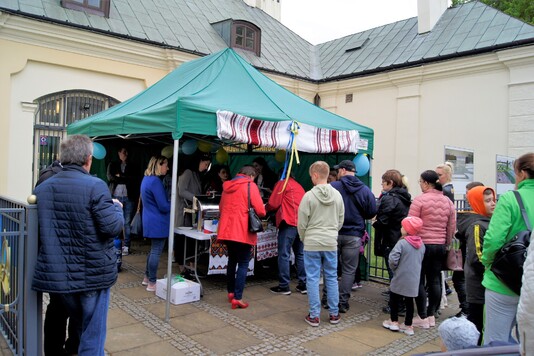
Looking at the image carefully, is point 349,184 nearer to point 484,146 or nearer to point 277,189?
point 277,189

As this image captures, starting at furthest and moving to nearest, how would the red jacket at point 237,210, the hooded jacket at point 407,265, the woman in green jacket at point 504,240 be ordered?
the red jacket at point 237,210 < the hooded jacket at point 407,265 < the woman in green jacket at point 504,240

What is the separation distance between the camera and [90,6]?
1116 centimetres

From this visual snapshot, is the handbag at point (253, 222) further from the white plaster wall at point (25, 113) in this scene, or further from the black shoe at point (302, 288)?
the white plaster wall at point (25, 113)

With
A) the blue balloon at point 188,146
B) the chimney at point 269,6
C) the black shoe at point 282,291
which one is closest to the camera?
the black shoe at point 282,291

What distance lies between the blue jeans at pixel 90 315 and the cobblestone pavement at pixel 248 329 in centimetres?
83

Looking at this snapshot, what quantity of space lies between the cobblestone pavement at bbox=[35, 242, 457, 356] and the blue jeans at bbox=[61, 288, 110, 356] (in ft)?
2.71

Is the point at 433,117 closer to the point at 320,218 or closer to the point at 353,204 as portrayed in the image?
the point at 353,204

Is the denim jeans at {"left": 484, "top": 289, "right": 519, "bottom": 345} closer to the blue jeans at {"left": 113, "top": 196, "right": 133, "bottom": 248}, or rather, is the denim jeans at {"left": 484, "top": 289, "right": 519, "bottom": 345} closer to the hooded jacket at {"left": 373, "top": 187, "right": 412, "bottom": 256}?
the hooded jacket at {"left": 373, "top": 187, "right": 412, "bottom": 256}

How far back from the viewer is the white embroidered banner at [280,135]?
489 centimetres

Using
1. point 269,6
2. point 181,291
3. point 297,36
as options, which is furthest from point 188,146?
point 269,6

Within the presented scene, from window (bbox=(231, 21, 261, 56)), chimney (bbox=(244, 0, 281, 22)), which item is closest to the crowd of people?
window (bbox=(231, 21, 261, 56))

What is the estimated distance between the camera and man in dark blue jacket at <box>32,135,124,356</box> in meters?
2.79

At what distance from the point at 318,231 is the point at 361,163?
2.30 meters

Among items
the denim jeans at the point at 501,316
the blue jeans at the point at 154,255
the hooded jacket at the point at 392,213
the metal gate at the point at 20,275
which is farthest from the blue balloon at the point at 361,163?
the metal gate at the point at 20,275
